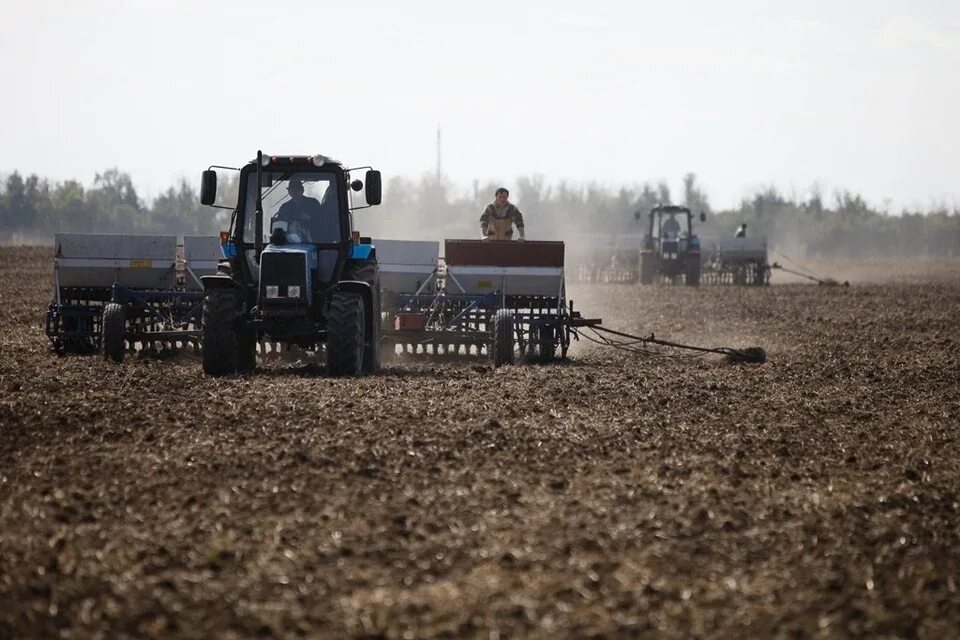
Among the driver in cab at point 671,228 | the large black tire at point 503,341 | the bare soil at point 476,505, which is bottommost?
the bare soil at point 476,505

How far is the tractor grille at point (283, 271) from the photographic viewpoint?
14.5 m

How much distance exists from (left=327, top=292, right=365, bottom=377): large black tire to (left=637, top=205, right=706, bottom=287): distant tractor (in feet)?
104

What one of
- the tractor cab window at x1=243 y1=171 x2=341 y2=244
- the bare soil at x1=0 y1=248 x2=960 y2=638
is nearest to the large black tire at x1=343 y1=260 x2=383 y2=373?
the tractor cab window at x1=243 y1=171 x2=341 y2=244

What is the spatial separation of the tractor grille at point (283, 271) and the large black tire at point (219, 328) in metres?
0.39

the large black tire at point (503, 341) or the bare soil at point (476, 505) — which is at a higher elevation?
the large black tire at point (503, 341)

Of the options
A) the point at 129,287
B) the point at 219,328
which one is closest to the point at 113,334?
the point at 129,287

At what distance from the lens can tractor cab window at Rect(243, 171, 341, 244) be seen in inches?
605

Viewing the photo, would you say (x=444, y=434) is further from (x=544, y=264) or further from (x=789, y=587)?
(x=544, y=264)

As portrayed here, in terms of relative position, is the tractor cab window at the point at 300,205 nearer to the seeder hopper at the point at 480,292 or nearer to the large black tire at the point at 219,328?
the large black tire at the point at 219,328

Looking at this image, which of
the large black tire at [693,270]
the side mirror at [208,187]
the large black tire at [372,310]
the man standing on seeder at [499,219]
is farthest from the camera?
the large black tire at [693,270]

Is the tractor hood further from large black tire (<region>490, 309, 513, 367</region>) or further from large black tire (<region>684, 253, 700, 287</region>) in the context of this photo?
large black tire (<region>684, 253, 700, 287</region>)

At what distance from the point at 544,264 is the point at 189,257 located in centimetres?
512

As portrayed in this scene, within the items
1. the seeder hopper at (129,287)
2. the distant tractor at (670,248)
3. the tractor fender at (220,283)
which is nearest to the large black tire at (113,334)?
the seeder hopper at (129,287)

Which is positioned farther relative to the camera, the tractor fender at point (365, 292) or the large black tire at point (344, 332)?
the tractor fender at point (365, 292)
